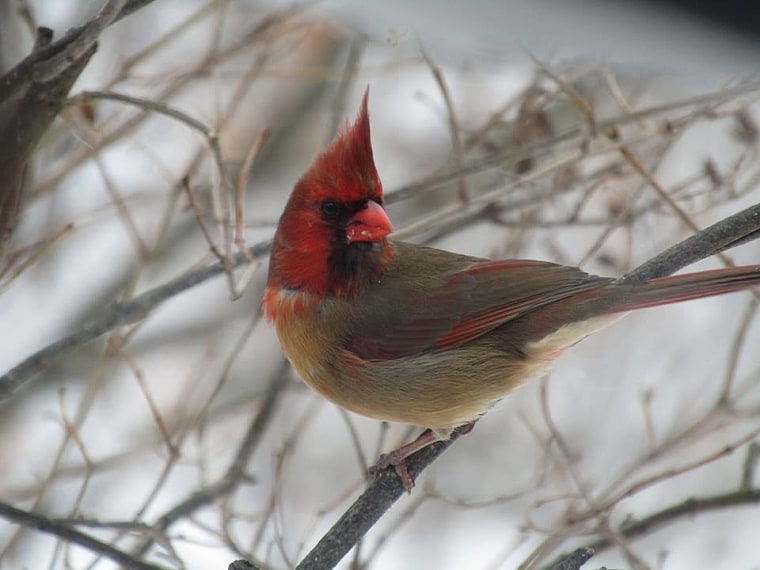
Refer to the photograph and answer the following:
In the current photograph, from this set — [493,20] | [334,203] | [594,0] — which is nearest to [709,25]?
[594,0]

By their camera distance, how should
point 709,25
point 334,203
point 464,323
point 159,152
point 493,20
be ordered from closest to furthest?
1. point 709,25
2. point 493,20
3. point 334,203
4. point 464,323
5. point 159,152

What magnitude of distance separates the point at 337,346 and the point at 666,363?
12.5 ft

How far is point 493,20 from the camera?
2.52 meters

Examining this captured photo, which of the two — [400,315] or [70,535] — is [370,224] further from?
[70,535]

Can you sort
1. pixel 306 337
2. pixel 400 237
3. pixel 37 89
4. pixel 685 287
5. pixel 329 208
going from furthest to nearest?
pixel 400 237, pixel 306 337, pixel 329 208, pixel 685 287, pixel 37 89

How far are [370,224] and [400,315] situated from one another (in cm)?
39

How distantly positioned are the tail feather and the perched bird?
0.09 m

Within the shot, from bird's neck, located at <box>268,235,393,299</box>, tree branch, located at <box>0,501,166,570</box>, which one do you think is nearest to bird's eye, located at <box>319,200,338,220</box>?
bird's neck, located at <box>268,235,393,299</box>

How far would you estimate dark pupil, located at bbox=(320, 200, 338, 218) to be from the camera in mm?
2947

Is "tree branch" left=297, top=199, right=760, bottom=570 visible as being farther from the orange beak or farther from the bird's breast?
the orange beak

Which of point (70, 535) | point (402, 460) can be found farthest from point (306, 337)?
point (70, 535)

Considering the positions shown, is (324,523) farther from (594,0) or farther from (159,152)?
(594,0)

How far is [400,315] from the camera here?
3152 millimetres

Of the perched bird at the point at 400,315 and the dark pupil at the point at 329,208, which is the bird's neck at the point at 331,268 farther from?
the dark pupil at the point at 329,208
